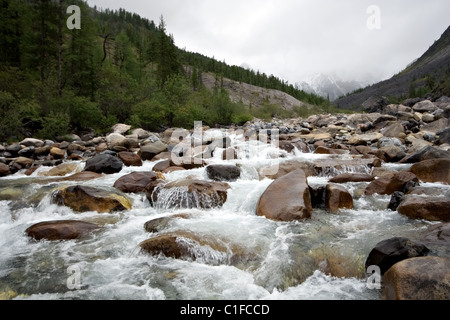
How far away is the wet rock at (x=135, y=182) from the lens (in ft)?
27.0

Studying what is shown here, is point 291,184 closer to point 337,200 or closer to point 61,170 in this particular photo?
point 337,200

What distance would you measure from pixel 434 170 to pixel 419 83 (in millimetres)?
129696

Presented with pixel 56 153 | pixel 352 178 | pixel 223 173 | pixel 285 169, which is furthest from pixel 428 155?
pixel 56 153

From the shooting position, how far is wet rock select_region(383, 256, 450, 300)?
298 centimetres

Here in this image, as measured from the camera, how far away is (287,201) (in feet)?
21.5

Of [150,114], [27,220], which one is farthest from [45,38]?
[27,220]

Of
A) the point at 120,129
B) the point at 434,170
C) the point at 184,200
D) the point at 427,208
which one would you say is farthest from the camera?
the point at 120,129

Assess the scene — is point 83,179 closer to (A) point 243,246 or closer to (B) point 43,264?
(B) point 43,264

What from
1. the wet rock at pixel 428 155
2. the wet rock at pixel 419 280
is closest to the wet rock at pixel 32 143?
the wet rock at pixel 419 280

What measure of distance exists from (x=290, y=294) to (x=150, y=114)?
806 inches

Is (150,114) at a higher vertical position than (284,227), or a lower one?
higher

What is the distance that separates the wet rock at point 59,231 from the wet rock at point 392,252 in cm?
549
